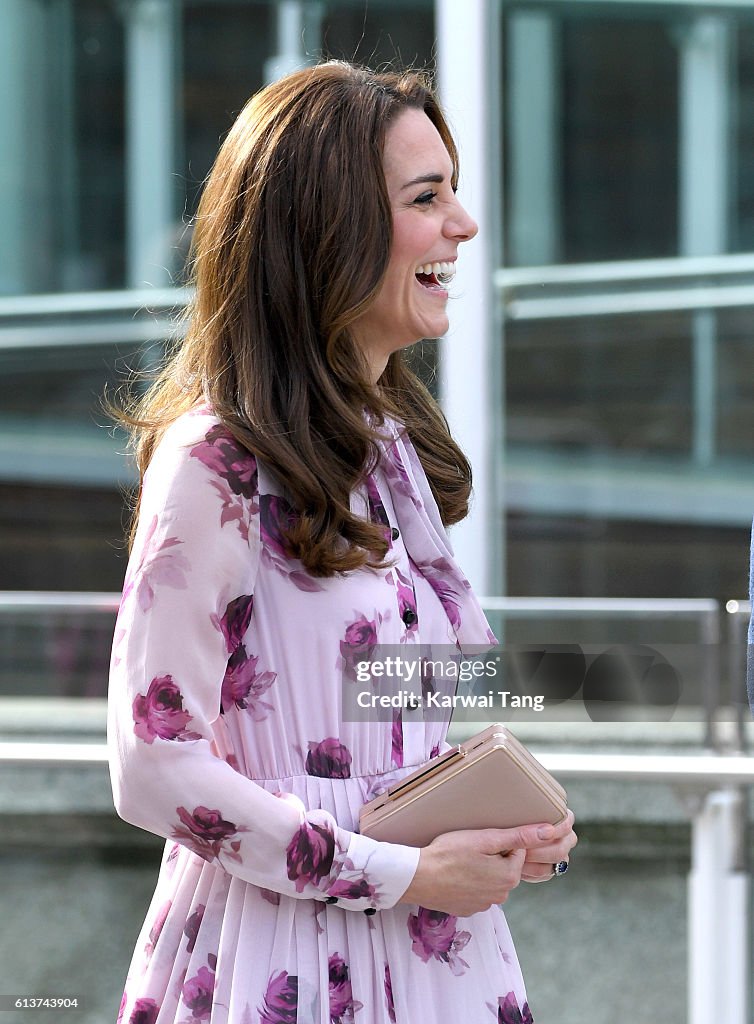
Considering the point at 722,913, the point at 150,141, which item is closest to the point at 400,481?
the point at 722,913

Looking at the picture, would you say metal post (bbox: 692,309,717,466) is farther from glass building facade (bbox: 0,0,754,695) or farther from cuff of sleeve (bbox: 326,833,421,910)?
cuff of sleeve (bbox: 326,833,421,910)

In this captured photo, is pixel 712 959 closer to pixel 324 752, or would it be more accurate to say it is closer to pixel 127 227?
pixel 324 752

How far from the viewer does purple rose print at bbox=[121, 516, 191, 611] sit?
1146 millimetres

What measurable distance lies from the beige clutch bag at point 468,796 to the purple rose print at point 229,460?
1.02 ft

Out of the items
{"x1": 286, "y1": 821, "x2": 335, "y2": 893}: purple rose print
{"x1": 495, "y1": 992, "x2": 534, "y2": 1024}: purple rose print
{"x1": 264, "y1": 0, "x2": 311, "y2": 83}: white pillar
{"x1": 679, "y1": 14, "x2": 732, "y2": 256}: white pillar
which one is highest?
{"x1": 264, "y1": 0, "x2": 311, "y2": 83}: white pillar

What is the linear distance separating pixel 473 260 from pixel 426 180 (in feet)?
5.71

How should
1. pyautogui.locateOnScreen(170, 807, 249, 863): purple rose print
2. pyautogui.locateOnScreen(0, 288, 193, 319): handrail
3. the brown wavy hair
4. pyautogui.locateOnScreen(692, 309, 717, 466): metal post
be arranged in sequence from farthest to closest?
pyautogui.locateOnScreen(0, 288, 193, 319): handrail → pyautogui.locateOnScreen(692, 309, 717, 466): metal post → the brown wavy hair → pyautogui.locateOnScreen(170, 807, 249, 863): purple rose print

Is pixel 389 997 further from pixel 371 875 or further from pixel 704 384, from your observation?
pixel 704 384

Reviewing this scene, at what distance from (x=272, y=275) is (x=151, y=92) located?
9.38 ft

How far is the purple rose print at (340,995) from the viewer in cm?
119

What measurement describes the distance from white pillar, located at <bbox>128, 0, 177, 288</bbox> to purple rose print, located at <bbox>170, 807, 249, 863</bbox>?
2.89 m

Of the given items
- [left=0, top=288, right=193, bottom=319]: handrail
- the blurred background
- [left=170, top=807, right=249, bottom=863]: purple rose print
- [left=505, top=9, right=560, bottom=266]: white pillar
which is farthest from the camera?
[left=0, top=288, right=193, bottom=319]: handrail

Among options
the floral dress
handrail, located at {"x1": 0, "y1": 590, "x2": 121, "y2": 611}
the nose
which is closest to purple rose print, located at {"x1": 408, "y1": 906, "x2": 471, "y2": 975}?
the floral dress

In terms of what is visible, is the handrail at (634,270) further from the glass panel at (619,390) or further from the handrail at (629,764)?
the handrail at (629,764)
